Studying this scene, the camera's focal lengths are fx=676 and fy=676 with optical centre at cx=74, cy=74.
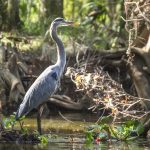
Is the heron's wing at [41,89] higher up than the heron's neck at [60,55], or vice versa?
the heron's neck at [60,55]

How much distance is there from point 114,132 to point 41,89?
5.83 ft

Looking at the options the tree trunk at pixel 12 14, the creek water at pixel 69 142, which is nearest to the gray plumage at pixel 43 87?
the creek water at pixel 69 142

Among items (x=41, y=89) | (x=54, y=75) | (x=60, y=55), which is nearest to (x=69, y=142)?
(x=41, y=89)

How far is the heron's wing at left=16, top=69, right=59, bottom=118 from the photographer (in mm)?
12148

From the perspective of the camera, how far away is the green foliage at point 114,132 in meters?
11.1

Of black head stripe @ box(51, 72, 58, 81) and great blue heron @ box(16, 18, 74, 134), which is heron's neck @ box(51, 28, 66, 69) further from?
black head stripe @ box(51, 72, 58, 81)

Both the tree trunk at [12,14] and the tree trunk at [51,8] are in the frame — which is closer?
the tree trunk at [12,14]

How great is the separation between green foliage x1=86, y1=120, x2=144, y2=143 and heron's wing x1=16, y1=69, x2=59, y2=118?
1356mm

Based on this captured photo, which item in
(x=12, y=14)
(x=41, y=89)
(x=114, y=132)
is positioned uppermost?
(x=12, y=14)

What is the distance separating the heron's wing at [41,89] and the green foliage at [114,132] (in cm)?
136

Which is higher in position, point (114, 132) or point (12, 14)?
point (12, 14)

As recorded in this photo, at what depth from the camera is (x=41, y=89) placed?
12.4 m

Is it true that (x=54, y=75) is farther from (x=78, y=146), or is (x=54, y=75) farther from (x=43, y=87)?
(x=78, y=146)

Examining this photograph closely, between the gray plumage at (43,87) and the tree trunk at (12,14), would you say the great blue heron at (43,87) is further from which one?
the tree trunk at (12,14)
